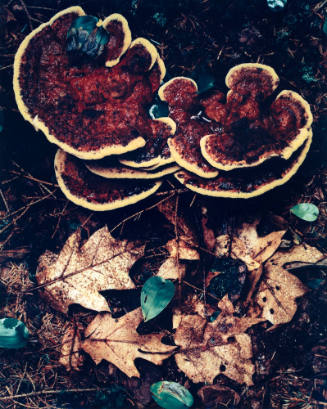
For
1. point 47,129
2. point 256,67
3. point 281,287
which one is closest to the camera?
point 47,129

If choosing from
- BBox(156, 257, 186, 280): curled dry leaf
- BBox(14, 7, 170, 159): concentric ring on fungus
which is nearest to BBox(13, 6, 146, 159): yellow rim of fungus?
BBox(14, 7, 170, 159): concentric ring on fungus

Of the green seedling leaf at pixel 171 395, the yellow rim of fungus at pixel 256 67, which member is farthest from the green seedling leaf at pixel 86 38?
the green seedling leaf at pixel 171 395

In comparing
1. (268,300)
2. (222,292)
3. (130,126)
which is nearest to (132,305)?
(222,292)

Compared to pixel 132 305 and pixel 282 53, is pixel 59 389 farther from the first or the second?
pixel 282 53

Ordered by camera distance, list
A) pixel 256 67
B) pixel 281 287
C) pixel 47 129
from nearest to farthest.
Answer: pixel 47 129, pixel 256 67, pixel 281 287

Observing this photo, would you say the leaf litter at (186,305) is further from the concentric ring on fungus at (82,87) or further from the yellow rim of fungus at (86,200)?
the concentric ring on fungus at (82,87)

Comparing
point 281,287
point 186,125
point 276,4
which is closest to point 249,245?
point 281,287

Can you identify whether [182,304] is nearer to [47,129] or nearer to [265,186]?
[265,186]
